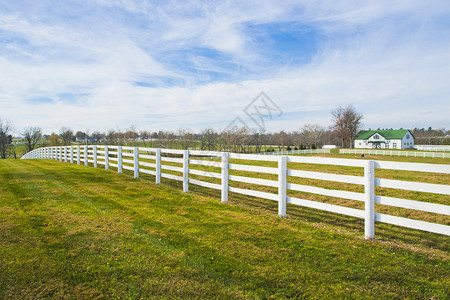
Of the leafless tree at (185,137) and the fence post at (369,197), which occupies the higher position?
the leafless tree at (185,137)

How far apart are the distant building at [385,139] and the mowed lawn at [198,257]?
68506 mm

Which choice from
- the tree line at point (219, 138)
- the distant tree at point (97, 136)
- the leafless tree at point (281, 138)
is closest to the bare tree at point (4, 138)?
the tree line at point (219, 138)

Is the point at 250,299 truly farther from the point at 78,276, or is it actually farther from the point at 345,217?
the point at 345,217

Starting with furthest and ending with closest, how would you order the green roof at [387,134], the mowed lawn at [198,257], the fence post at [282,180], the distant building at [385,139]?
A: the green roof at [387,134] < the distant building at [385,139] < the fence post at [282,180] < the mowed lawn at [198,257]

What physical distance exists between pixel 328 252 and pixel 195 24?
12.6 m

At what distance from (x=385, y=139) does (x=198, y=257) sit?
7351cm

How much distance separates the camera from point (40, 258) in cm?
315

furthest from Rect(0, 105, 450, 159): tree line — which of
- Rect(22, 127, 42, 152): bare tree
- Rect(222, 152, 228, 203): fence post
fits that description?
Rect(222, 152, 228, 203): fence post

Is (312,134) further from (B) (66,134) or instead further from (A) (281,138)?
(B) (66,134)

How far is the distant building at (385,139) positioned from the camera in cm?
6150

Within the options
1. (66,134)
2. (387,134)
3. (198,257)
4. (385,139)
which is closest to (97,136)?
(66,134)

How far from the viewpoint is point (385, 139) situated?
63375 mm

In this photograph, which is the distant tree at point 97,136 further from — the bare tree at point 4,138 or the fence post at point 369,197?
the fence post at point 369,197

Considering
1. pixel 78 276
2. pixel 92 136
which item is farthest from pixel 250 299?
pixel 92 136
